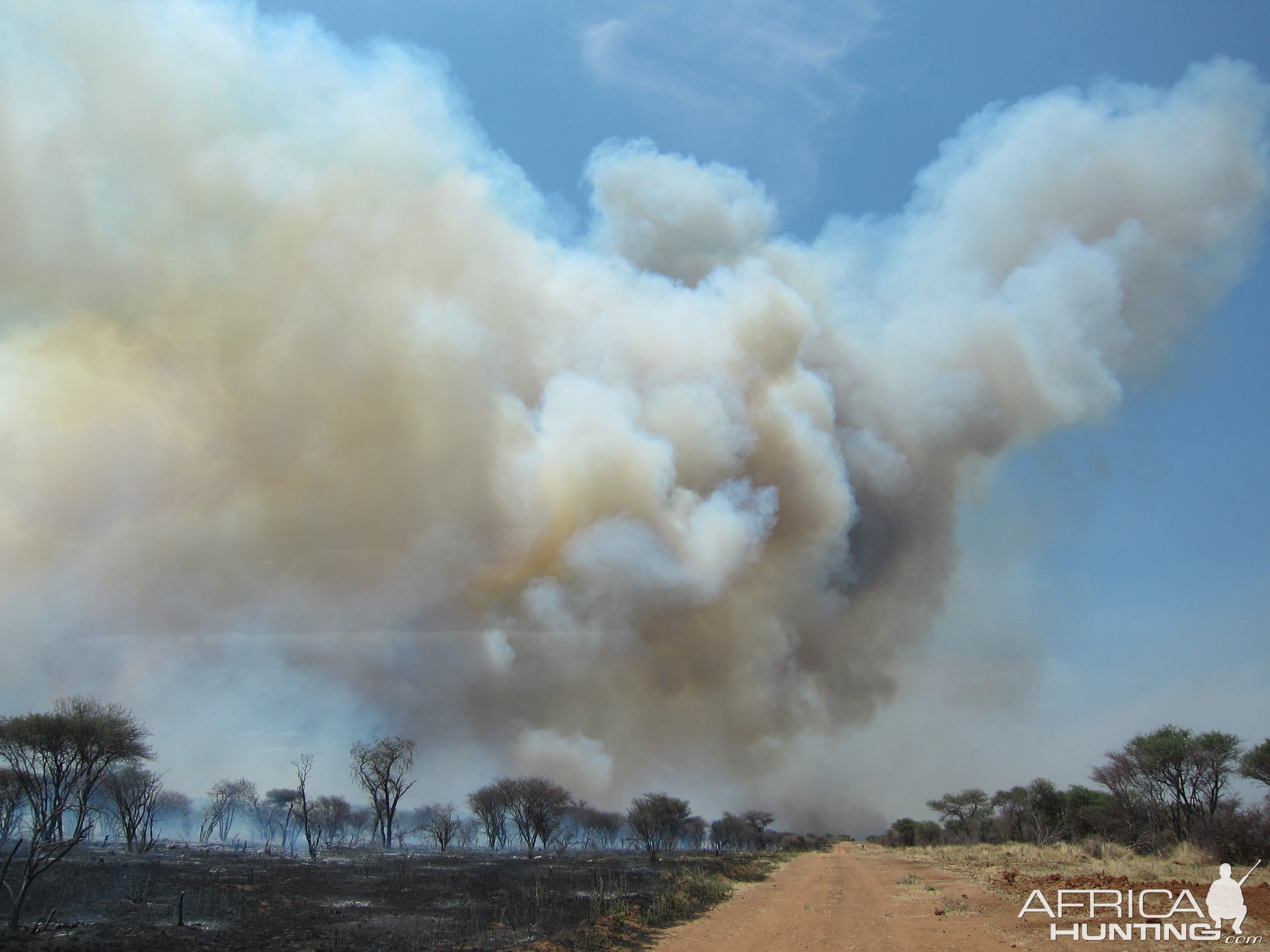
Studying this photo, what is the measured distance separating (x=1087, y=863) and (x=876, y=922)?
16687mm

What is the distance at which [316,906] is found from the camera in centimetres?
2475

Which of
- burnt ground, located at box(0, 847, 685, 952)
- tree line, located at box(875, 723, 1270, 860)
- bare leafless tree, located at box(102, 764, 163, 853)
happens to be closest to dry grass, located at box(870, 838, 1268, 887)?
tree line, located at box(875, 723, 1270, 860)

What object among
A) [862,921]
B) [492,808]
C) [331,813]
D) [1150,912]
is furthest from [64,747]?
[331,813]

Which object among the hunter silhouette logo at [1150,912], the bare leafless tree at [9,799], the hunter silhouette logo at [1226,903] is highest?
the bare leafless tree at [9,799]

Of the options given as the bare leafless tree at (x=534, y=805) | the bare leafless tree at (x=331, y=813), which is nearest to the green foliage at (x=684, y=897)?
the bare leafless tree at (x=534, y=805)

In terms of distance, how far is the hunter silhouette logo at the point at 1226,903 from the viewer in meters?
15.0

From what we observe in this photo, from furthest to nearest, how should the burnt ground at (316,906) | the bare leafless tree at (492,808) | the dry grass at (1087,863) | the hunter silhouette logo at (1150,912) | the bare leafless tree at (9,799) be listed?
the bare leafless tree at (492,808), the bare leafless tree at (9,799), the dry grass at (1087,863), the burnt ground at (316,906), the hunter silhouette logo at (1150,912)

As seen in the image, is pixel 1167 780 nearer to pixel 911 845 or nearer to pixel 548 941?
pixel 548 941

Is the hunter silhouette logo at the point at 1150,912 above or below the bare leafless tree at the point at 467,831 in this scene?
above

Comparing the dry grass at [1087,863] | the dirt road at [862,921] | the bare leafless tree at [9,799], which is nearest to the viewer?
the dirt road at [862,921]

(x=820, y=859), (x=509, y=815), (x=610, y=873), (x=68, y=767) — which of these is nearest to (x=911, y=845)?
(x=820, y=859)

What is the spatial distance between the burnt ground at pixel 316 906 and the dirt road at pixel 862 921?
3.11 metres

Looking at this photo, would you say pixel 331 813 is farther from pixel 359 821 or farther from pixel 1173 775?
pixel 1173 775

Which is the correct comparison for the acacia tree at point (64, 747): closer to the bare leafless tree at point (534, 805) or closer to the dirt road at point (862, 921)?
the dirt road at point (862, 921)
